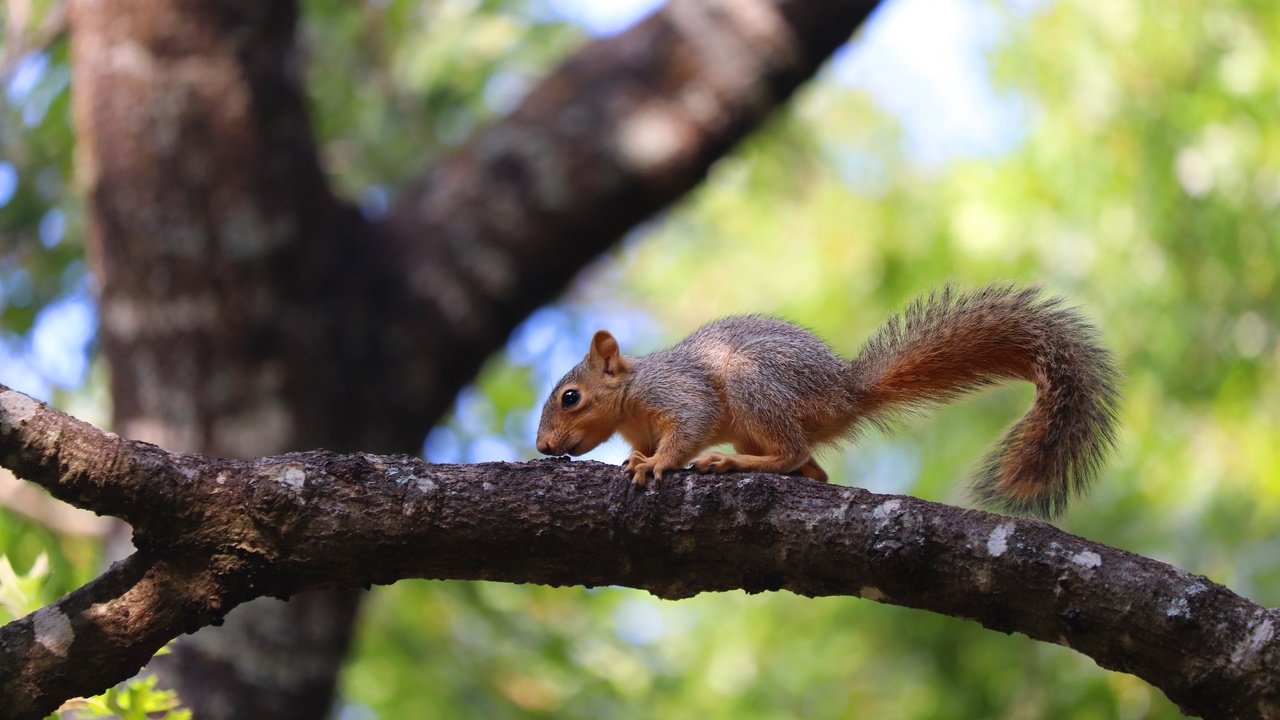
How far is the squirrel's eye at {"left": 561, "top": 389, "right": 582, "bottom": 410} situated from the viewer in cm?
335

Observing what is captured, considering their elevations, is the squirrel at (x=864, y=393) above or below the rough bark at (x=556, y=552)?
above

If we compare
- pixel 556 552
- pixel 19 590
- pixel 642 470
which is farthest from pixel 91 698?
pixel 642 470

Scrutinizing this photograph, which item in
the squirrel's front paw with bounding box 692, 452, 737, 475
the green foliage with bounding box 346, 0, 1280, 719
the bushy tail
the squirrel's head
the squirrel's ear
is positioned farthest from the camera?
the green foliage with bounding box 346, 0, 1280, 719

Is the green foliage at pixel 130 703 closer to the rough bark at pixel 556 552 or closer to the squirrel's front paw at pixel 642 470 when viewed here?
the rough bark at pixel 556 552

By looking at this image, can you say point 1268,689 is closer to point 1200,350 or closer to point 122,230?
point 122,230

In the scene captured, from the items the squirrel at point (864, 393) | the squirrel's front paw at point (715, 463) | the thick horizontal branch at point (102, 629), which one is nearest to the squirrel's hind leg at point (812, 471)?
the squirrel at point (864, 393)

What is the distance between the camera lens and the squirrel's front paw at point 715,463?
2.67 meters

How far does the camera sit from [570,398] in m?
3.36

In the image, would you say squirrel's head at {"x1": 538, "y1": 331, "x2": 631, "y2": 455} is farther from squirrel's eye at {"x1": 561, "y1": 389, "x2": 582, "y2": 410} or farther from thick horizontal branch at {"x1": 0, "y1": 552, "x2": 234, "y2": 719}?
thick horizontal branch at {"x1": 0, "y1": 552, "x2": 234, "y2": 719}

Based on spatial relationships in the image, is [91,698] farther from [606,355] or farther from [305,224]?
[305,224]

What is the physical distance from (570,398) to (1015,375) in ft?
3.82

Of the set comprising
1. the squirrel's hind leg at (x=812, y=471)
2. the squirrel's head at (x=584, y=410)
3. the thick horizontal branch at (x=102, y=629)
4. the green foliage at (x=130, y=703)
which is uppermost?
the squirrel's head at (x=584, y=410)

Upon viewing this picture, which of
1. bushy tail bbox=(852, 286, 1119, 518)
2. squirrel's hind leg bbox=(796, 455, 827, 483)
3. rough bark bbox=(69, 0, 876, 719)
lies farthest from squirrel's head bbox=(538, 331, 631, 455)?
rough bark bbox=(69, 0, 876, 719)

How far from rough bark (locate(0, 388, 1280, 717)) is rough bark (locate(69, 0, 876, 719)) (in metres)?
1.97
